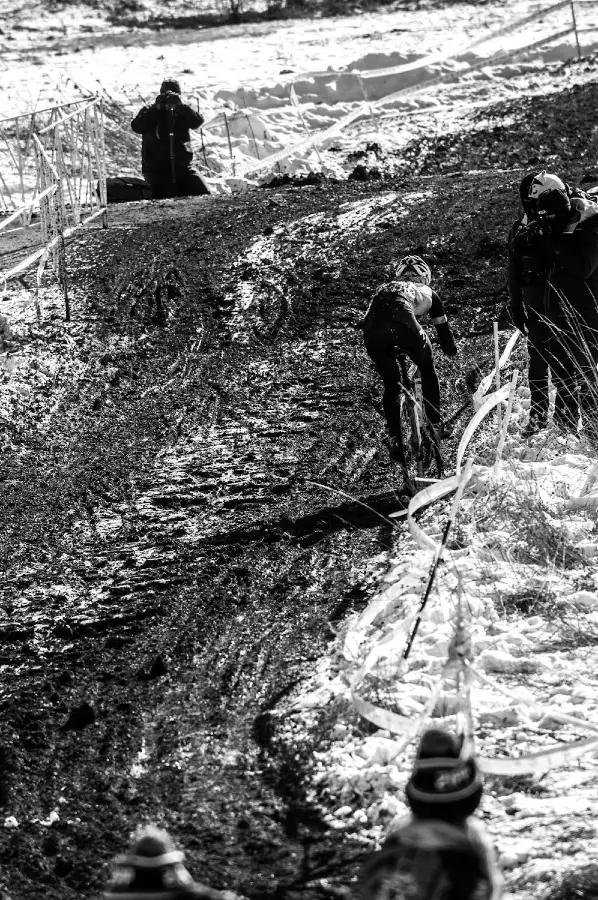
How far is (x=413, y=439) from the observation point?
805 cm

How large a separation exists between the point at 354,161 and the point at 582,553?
11.0 meters

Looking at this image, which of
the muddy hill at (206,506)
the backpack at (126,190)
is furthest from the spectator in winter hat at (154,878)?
the backpack at (126,190)

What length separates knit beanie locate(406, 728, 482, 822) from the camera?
9.93ft

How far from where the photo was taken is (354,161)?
1673cm

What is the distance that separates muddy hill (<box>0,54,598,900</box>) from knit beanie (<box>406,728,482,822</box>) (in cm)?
158

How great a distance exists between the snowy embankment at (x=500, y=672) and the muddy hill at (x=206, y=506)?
20cm

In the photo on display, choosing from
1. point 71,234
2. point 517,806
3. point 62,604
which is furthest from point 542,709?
point 71,234

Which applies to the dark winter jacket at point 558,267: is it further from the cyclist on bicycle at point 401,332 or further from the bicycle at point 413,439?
the bicycle at point 413,439

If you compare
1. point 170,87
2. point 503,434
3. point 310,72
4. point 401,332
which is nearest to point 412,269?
point 401,332

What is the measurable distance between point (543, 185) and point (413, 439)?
6.42 ft

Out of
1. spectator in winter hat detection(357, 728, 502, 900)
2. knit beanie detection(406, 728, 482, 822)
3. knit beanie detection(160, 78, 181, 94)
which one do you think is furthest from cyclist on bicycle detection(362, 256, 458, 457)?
knit beanie detection(160, 78, 181, 94)

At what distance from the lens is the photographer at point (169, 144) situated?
14312mm

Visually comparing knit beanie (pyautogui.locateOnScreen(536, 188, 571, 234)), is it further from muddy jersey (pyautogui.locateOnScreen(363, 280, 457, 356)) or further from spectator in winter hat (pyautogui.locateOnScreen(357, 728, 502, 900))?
spectator in winter hat (pyautogui.locateOnScreen(357, 728, 502, 900))

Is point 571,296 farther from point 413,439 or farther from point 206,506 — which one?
point 206,506
